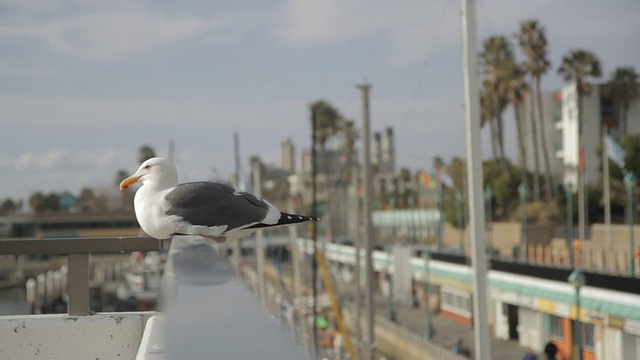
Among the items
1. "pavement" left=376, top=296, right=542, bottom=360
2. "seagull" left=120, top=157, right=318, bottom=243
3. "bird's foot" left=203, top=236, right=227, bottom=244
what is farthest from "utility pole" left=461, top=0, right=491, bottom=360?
"pavement" left=376, top=296, right=542, bottom=360

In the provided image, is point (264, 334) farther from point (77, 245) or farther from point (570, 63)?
point (570, 63)

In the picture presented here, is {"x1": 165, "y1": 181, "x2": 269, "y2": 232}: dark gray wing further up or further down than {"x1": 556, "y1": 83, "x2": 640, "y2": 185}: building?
further down

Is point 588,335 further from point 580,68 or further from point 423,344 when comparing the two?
point 580,68

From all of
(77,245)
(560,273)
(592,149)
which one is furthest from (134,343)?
(592,149)

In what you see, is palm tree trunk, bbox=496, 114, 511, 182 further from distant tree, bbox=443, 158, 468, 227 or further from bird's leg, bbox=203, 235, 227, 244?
bird's leg, bbox=203, 235, 227, 244

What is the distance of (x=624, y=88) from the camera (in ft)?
196

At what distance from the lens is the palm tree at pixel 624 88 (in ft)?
196

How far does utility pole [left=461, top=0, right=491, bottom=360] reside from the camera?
14.6m

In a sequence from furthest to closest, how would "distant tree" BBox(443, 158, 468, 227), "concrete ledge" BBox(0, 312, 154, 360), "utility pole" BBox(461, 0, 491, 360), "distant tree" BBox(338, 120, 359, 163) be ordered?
"distant tree" BBox(338, 120, 359, 163) → "distant tree" BBox(443, 158, 468, 227) → "utility pole" BBox(461, 0, 491, 360) → "concrete ledge" BBox(0, 312, 154, 360)

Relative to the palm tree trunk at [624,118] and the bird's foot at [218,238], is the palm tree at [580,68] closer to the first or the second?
the palm tree trunk at [624,118]

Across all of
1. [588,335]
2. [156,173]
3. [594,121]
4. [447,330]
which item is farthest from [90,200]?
[156,173]

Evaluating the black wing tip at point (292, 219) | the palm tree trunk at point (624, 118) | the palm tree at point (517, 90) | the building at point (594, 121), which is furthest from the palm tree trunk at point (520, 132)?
the black wing tip at point (292, 219)

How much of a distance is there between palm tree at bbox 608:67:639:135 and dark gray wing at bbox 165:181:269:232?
197 ft

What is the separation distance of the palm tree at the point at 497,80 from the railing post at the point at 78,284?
5944 centimetres
